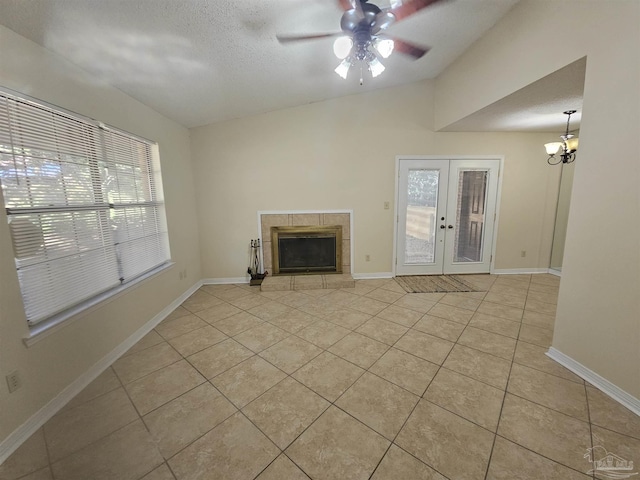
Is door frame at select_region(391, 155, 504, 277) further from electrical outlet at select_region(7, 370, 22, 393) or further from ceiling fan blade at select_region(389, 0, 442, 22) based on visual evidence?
electrical outlet at select_region(7, 370, 22, 393)

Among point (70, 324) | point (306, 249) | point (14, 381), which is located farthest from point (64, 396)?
point (306, 249)

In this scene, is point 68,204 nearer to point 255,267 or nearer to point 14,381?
point 14,381

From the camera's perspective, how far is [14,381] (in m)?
1.42

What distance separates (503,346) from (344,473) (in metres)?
1.87

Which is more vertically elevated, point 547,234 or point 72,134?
point 72,134

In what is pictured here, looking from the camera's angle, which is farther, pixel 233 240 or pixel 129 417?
pixel 233 240

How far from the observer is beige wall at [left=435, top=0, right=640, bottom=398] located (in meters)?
1.46

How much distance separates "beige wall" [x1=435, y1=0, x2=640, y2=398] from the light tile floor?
372 millimetres

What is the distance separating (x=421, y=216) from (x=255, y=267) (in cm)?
286

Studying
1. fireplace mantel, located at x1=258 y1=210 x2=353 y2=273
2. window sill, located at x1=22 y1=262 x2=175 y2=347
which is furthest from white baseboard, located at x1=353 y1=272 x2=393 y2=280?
window sill, located at x1=22 y1=262 x2=175 y2=347

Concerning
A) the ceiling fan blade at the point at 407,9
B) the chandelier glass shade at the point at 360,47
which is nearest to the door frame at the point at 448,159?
the chandelier glass shade at the point at 360,47

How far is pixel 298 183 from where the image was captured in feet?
12.6

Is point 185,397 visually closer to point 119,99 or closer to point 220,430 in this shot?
point 220,430

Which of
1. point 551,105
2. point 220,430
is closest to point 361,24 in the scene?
point 551,105
